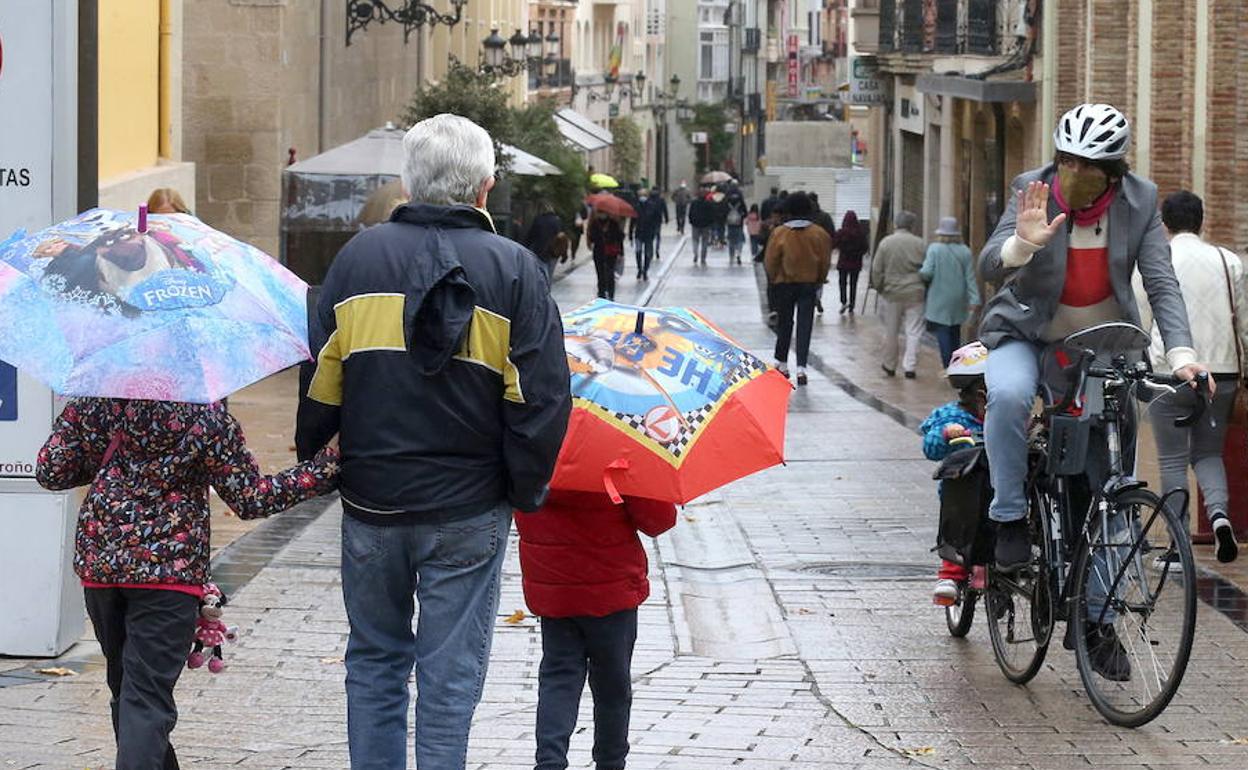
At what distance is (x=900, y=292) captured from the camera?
76.9 feet

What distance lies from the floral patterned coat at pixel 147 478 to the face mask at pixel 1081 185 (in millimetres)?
3063

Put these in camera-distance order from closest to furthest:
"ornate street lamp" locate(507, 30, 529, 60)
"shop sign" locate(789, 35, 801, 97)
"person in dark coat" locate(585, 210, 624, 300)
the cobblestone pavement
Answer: the cobblestone pavement < "person in dark coat" locate(585, 210, 624, 300) < "ornate street lamp" locate(507, 30, 529, 60) < "shop sign" locate(789, 35, 801, 97)

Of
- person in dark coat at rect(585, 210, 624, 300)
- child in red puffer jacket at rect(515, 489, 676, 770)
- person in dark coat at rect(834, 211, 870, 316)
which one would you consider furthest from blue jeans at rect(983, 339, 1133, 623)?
person in dark coat at rect(585, 210, 624, 300)

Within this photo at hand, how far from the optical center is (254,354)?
534cm

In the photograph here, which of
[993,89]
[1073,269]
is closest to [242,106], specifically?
[993,89]

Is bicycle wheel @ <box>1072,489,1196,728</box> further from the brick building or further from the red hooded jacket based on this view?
the brick building

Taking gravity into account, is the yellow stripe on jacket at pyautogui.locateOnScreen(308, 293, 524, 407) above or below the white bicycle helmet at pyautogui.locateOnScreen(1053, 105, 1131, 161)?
below

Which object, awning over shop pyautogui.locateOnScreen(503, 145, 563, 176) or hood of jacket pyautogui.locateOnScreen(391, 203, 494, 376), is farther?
awning over shop pyautogui.locateOnScreen(503, 145, 563, 176)

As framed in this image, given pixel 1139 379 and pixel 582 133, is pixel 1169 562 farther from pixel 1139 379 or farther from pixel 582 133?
pixel 582 133

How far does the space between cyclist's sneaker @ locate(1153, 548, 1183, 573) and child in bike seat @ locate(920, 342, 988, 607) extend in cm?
138

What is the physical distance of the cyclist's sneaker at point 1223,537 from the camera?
944 cm

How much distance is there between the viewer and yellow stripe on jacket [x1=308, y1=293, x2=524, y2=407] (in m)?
5.12

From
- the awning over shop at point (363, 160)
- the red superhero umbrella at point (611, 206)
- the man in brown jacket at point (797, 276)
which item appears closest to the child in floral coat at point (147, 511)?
the man in brown jacket at point (797, 276)

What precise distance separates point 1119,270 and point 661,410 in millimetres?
2338
